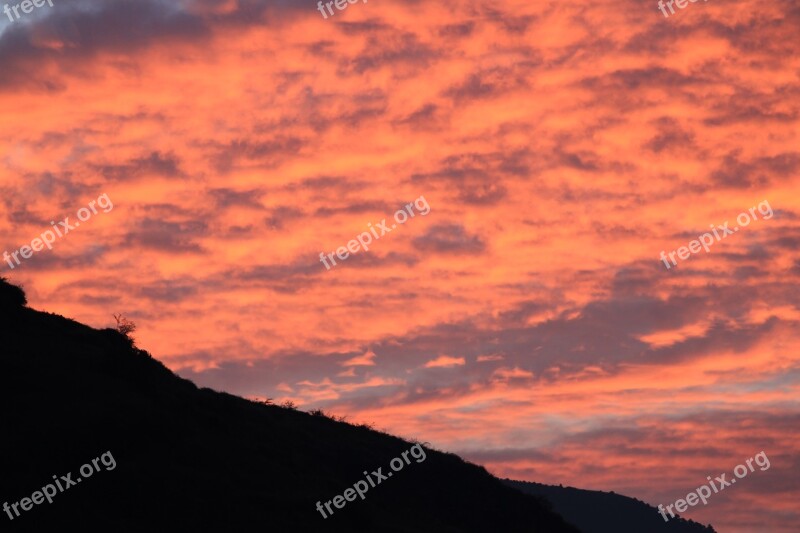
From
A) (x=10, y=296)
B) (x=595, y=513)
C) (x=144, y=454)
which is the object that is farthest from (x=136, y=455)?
(x=595, y=513)

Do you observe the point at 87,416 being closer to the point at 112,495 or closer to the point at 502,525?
the point at 112,495

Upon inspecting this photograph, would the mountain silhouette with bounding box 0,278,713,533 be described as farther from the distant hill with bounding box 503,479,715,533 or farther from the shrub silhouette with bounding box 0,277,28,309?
the distant hill with bounding box 503,479,715,533

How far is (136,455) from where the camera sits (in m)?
37.9

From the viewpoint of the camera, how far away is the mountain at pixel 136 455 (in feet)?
110

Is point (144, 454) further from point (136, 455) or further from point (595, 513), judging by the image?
point (595, 513)

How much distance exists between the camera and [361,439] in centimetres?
6912

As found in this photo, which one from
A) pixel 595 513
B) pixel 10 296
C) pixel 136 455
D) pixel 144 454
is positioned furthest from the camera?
pixel 595 513

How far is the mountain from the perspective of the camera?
3347cm

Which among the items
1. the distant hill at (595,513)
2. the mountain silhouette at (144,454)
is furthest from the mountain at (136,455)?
the distant hill at (595,513)

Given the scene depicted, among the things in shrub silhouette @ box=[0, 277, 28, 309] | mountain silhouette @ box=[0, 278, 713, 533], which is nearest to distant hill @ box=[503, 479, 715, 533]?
mountain silhouette @ box=[0, 278, 713, 533]

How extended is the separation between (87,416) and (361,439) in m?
33.2

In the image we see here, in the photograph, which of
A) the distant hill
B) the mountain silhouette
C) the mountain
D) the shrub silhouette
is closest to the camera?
the mountain

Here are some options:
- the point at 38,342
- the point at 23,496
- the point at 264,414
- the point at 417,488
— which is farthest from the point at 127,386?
the point at 417,488

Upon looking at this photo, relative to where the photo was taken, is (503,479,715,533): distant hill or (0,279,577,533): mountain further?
(503,479,715,533): distant hill
